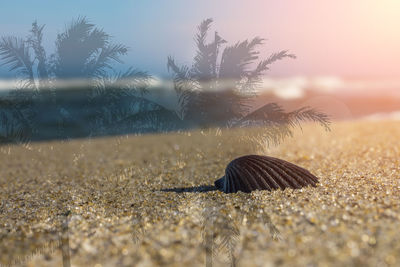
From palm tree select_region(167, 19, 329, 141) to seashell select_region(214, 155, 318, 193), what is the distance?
521 mm

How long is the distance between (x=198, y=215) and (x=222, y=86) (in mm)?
2053

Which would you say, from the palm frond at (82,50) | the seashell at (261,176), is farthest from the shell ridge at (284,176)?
the palm frond at (82,50)

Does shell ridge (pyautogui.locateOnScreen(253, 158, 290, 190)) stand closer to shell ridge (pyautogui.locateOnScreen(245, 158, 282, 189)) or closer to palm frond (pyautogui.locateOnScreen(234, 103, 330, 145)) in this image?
shell ridge (pyautogui.locateOnScreen(245, 158, 282, 189))

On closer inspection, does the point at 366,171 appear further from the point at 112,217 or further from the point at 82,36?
the point at 82,36

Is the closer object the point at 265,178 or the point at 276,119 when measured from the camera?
the point at 265,178

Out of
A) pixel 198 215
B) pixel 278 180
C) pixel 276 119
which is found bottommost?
pixel 198 215

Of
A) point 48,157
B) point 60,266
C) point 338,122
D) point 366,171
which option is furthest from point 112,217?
point 338,122

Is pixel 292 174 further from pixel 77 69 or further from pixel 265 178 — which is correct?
pixel 77 69

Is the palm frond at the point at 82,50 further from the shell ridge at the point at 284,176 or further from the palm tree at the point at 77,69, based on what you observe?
the shell ridge at the point at 284,176

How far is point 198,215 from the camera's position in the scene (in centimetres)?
356

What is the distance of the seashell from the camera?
4418mm

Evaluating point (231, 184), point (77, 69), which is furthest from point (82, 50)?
point (231, 184)

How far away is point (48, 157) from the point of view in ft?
26.9

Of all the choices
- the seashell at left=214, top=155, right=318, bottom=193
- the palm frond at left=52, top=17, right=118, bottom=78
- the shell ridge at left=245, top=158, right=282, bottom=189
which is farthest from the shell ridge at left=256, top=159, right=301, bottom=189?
the palm frond at left=52, top=17, right=118, bottom=78
